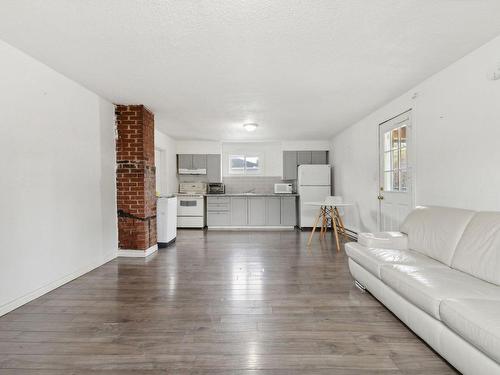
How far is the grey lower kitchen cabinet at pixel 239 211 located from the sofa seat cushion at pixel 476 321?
5797 millimetres

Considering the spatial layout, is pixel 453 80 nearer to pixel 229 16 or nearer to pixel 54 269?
pixel 229 16

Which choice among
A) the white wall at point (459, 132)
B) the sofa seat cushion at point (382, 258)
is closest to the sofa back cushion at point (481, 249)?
the sofa seat cushion at point (382, 258)

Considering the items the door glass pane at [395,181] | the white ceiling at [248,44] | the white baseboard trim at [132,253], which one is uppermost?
the white ceiling at [248,44]

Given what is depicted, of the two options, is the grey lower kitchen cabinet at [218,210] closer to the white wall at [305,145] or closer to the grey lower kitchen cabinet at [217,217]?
the grey lower kitchen cabinet at [217,217]

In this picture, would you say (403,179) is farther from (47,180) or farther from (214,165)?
(214,165)

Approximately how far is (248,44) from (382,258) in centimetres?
229

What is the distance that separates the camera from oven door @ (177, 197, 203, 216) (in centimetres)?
716

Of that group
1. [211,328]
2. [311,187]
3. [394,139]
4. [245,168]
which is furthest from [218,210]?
[211,328]

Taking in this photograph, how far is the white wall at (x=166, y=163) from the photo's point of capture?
6.49 meters

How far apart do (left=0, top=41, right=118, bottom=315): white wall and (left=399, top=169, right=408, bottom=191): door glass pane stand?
171 inches

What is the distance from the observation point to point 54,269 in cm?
301

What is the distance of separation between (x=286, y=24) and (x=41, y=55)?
2365 mm

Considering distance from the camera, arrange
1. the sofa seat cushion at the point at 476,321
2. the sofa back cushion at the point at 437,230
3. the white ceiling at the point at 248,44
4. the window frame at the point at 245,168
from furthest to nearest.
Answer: the window frame at the point at 245,168
the sofa back cushion at the point at 437,230
the white ceiling at the point at 248,44
the sofa seat cushion at the point at 476,321

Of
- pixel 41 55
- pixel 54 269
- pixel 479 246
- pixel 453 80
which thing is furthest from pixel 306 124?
pixel 54 269
